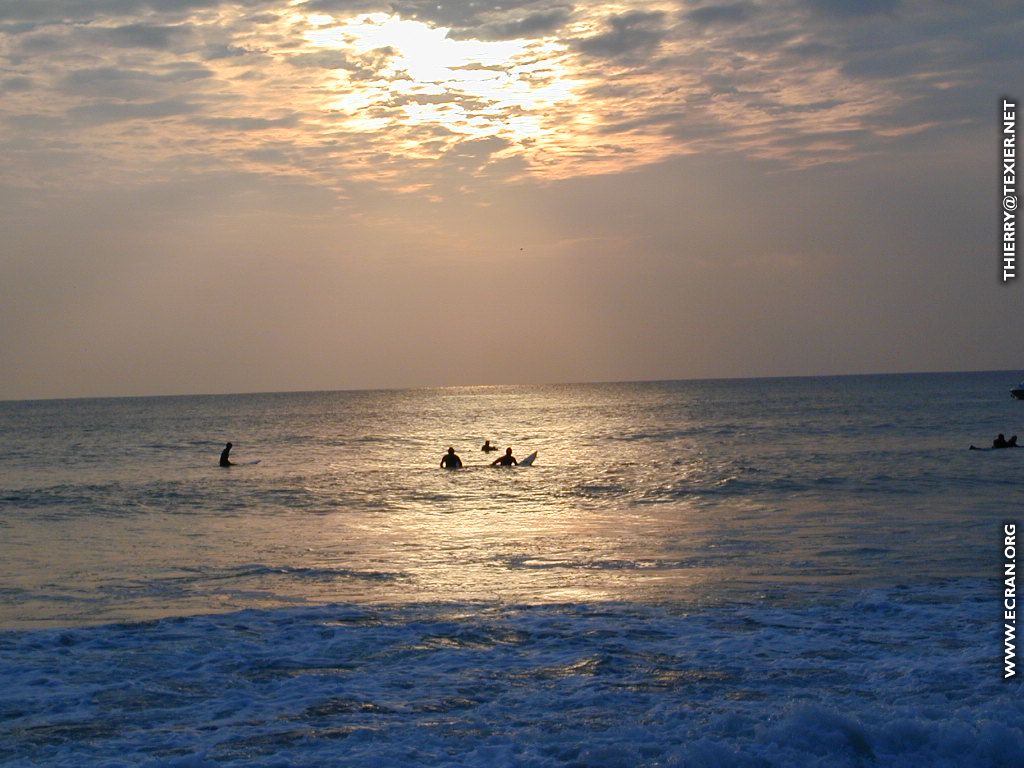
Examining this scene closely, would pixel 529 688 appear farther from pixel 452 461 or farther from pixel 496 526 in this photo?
pixel 452 461

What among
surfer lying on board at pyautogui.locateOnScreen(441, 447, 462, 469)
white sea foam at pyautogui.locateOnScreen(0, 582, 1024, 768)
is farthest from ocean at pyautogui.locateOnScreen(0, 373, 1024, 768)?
surfer lying on board at pyautogui.locateOnScreen(441, 447, 462, 469)

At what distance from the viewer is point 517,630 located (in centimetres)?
1198

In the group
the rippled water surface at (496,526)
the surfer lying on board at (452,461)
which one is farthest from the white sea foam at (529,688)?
the surfer lying on board at (452,461)

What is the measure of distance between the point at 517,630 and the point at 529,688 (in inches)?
87.5

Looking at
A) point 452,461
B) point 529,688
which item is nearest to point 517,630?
point 529,688

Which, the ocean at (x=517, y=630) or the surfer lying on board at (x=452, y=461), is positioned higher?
the ocean at (x=517, y=630)

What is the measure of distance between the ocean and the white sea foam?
0.04m

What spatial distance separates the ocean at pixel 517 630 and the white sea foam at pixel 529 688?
0.04 m

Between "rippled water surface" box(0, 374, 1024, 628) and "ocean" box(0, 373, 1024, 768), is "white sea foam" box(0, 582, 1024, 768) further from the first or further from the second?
"rippled water surface" box(0, 374, 1024, 628)

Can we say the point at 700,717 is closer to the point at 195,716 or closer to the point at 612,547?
the point at 195,716

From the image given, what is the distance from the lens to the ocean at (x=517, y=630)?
836 centimetres

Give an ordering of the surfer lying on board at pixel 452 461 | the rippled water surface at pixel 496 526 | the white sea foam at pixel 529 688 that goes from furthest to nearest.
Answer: the surfer lying on board at pixel 452 461, the rippled water surface at pixel 496 526, the white sea foam at pixel 529 688

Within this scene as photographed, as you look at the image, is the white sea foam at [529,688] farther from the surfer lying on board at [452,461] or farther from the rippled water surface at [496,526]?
the surfer lying on board at [452,461]

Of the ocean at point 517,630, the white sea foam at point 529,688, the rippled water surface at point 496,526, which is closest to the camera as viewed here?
the white sea foam at point 529,688
